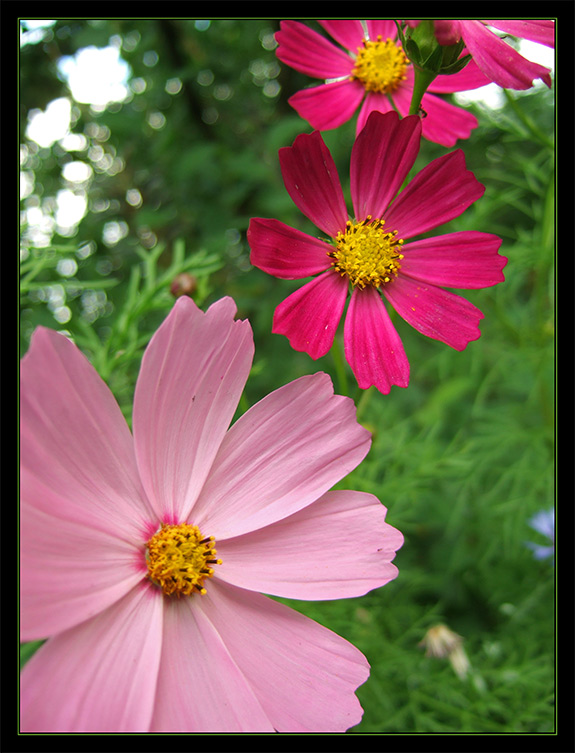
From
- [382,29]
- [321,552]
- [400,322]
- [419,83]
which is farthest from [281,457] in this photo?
[400,322]

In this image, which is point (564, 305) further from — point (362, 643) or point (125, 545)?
point (362, 643)

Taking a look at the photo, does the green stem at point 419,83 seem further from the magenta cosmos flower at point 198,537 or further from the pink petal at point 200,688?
the pink petal at point 200,688

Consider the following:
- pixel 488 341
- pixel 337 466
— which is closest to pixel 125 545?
pixel 337 466

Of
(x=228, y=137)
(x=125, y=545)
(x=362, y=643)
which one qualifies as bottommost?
(x=362, y=643)

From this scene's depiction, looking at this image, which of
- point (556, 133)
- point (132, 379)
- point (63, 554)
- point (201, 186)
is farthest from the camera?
point (201, 186)

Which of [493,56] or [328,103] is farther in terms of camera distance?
[328,103]

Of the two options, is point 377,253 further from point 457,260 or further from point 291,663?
point 291,663

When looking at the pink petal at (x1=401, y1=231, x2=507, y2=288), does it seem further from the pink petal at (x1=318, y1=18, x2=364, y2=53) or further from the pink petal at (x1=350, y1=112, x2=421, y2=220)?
the pink petal at (x1=318, y1=18, x2=364, y2=53)
